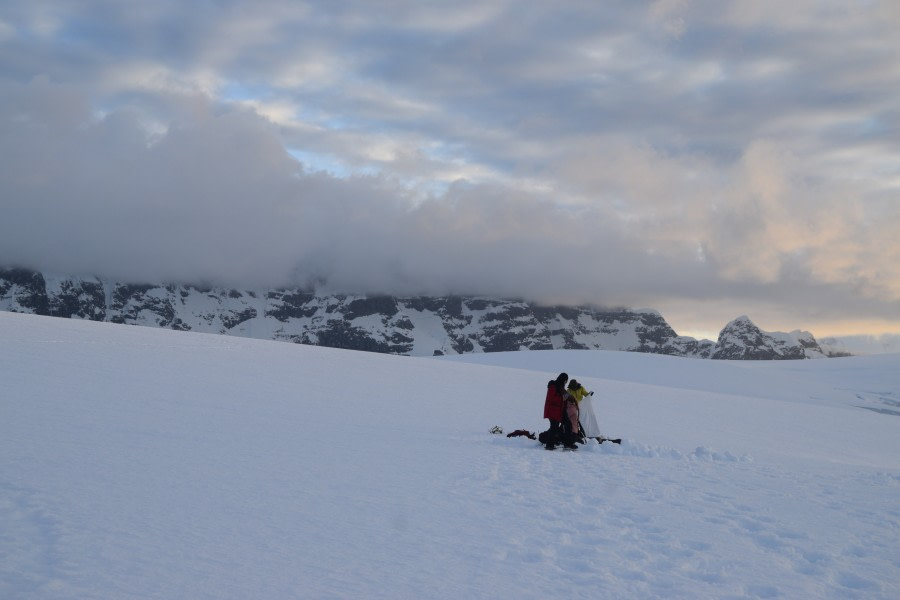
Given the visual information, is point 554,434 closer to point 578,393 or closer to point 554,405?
point 554,405

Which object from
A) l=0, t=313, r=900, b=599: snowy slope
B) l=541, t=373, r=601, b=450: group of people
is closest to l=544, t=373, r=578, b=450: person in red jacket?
l=541, t=373, r=601, b=450: group of people

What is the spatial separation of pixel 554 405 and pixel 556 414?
0.17 meters

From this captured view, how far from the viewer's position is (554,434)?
552 inches

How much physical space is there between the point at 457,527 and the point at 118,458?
489cm

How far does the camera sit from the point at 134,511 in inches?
292

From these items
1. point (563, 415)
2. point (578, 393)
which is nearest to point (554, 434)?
point (563, 415)

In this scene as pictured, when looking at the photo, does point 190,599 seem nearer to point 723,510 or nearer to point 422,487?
point 422,487

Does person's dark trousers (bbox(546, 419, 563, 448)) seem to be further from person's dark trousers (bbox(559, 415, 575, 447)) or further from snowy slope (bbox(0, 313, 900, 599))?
snowy slope (bbox(0, 313, 900, 599))

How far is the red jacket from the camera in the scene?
14.2m

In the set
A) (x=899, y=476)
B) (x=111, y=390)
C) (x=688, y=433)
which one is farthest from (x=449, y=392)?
(x=899, y=476)

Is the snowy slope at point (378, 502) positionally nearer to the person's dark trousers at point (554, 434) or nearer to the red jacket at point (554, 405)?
the person's dark trousers at point (554, 434)

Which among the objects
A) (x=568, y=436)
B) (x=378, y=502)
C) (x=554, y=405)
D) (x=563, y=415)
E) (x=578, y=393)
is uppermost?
(x=578, y=393)

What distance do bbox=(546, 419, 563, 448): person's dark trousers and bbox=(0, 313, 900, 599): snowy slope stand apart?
31 centimetres

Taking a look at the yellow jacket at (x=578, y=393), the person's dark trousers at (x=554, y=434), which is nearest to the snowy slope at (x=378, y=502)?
the person's dark trousers at (x=554, y=434)
